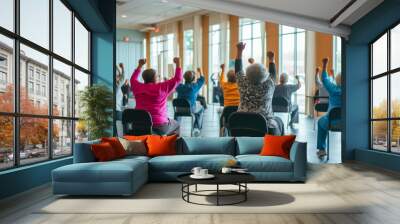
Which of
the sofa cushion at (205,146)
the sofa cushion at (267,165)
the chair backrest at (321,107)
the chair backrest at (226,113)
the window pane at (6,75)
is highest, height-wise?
the window pane at (6,75)

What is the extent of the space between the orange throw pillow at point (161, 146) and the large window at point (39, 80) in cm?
157

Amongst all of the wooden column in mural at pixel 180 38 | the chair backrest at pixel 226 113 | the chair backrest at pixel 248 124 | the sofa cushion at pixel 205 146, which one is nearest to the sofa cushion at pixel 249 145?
the sofa cushion at pixel 205 146

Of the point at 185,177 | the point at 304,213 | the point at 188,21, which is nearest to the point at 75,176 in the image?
the point at 185,177

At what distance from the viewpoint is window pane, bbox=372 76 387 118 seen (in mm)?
8867

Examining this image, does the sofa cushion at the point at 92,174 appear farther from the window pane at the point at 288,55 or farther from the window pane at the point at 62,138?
the window pane at the point at 288,55

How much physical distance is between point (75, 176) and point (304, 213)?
2.71 meters

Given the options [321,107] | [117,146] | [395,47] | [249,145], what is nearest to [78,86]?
[117,146]

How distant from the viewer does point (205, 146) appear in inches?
280

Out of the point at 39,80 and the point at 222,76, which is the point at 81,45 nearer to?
the point at 39,80

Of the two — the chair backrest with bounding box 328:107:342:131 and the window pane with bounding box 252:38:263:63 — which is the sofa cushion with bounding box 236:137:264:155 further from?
the window pane with bounding box 252:38:263:63

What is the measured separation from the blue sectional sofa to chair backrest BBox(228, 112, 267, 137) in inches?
54.5

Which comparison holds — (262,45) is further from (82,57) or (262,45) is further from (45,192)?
(45,192)

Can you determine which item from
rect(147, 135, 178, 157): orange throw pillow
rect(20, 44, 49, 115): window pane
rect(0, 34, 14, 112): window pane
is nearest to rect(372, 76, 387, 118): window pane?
rect(147, 135, 178, 157): orange throw pillow

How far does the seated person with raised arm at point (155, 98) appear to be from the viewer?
9509 mm
